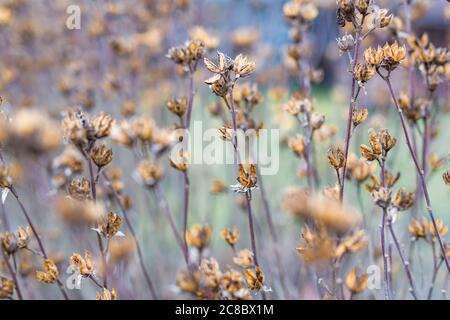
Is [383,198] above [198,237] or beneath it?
above

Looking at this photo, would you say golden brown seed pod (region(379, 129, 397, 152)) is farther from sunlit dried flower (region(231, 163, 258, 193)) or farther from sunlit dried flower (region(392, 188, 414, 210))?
sunlit dried flower (region(231, 163, 258, 193))

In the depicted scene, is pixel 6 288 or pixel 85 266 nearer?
pixel 85 266

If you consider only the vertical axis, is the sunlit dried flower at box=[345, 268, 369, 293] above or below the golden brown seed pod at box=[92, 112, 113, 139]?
below

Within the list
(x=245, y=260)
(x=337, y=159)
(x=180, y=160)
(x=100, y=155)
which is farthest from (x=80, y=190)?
(x=337, y=159)

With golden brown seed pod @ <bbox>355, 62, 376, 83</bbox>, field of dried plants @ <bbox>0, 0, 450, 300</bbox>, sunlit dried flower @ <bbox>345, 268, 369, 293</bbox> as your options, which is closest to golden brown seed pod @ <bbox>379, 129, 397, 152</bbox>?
field of dried plants @ <bbox>0, 0, 450, 300</bbox>

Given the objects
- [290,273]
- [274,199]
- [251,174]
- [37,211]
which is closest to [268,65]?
[274,199]

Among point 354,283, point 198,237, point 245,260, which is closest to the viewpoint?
point 354,283

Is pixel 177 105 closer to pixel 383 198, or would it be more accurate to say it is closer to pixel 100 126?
pixel 100 126

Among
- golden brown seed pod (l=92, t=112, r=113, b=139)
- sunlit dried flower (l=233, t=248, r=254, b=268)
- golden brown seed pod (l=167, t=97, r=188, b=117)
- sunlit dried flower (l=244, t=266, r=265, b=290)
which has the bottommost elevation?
sunlit dried flower (l=244, t=266, r=265, b=290)

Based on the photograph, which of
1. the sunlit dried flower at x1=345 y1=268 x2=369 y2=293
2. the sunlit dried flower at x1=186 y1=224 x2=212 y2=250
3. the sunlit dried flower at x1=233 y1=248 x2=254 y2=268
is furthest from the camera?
the sunlit dried flower at x1=186 y1=224 x2=212 y2=250

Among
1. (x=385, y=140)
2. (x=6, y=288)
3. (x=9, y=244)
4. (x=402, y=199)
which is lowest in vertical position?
(x=6, y=288)

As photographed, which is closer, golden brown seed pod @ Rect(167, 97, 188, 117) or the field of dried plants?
the field of dried plants

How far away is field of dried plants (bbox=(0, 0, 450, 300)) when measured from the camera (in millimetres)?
1097

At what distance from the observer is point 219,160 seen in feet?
7.45
